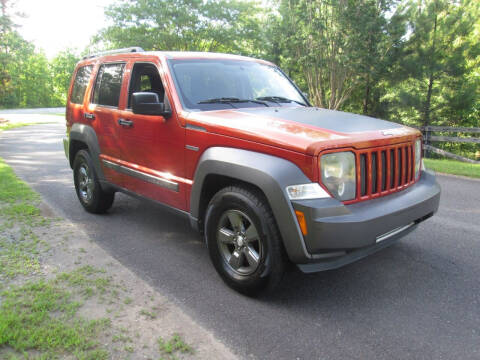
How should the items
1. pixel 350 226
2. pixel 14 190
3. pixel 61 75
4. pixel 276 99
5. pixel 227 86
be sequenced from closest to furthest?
pixel 350 226, pixel 227 86, pixel 276 99, pixel 14 190, pixel 61 75

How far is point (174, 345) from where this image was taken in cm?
255

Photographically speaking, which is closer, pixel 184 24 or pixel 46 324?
pixel 46 324

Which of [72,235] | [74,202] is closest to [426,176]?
[72,235]

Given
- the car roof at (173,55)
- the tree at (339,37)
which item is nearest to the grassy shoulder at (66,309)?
the car roof at (173,55)

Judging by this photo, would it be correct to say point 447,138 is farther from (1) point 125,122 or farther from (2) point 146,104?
(2) point 146,104

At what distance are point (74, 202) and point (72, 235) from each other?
1598 millimetres

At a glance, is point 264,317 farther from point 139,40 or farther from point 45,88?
point 45,88

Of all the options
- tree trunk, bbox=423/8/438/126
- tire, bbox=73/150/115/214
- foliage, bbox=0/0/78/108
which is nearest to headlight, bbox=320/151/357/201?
tire, bbox=73/150/115/214

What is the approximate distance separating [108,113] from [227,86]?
1557 millimetres

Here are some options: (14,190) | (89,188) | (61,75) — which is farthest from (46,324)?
(61,75)

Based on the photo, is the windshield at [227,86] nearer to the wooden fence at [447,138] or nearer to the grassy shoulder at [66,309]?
the grassy shoulder at [66,309]

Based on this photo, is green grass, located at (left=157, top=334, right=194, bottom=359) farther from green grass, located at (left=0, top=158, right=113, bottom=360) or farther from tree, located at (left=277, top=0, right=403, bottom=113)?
tree, located at (left=277, top=0, right=403, bottom=113)

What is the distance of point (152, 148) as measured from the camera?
3.99 meters

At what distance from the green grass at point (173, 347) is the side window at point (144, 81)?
2.64m
